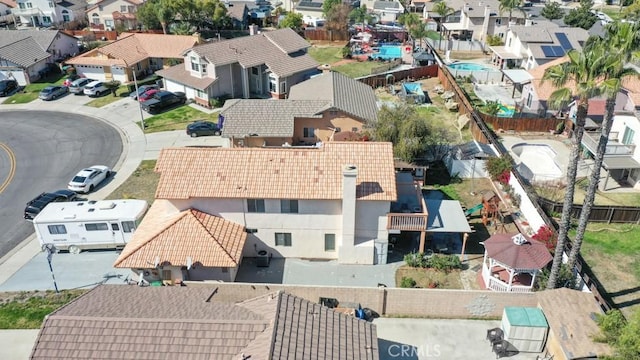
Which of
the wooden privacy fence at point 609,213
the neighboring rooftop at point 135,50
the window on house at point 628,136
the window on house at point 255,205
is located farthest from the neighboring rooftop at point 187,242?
the neighboring rooftop at point 135,50

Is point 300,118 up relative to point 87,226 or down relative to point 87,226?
up

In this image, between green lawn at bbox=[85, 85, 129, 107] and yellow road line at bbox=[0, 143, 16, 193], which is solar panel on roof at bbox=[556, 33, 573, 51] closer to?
green lawn at bbox=[85, 85, 129, 107]

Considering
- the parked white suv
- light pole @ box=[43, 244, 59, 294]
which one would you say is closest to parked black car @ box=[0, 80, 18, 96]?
the parked white suv

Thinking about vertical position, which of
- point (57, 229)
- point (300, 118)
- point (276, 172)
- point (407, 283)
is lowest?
point (407, 283)

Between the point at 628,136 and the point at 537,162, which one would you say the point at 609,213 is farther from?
the point at 537,162

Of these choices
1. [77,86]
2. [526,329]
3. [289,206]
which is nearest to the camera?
[526,329]

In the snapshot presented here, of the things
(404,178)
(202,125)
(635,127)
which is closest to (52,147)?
(202,125)

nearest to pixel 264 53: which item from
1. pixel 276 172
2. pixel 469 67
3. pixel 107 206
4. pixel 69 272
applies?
pixel 107 206
